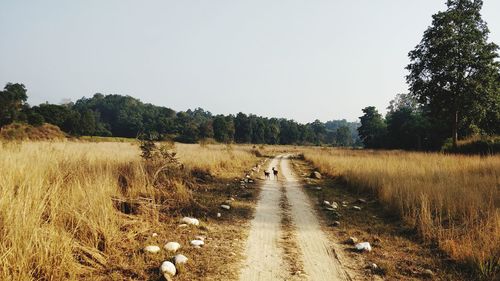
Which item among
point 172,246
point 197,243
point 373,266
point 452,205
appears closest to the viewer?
point 373,266

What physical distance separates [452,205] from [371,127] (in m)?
80.3

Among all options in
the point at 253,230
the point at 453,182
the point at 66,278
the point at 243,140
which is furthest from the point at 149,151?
the point at 243,140

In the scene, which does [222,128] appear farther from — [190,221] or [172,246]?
[172,246]

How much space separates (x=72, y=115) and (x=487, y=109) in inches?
2613

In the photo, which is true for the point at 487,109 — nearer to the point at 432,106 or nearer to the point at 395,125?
the point at 432,106

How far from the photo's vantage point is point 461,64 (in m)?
26.4

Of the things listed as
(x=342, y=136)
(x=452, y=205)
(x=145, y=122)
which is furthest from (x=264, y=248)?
(x=342, y=136)

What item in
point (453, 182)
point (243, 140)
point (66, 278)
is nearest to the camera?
point (66, 278)

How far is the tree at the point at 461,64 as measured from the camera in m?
25.9

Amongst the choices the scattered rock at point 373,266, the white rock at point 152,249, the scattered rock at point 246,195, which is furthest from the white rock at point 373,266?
the scattered rock at point 246,195

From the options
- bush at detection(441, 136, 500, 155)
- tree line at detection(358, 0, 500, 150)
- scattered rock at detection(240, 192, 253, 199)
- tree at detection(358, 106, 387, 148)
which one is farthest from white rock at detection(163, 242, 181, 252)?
tree at detection(358, 106, 387, 148)

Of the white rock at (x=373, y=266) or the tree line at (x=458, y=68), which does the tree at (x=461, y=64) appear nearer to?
the tree line at (x=458, y=68)

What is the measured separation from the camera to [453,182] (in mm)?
10852

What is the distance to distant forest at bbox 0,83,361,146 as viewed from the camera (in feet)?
190
